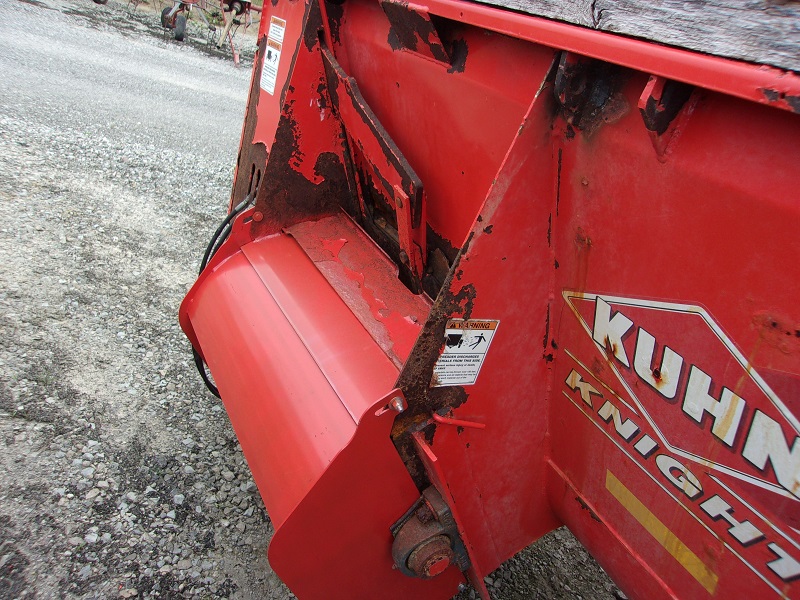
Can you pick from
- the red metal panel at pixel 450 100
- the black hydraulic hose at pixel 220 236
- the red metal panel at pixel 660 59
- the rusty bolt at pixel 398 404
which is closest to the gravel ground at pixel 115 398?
the black hydraulic hose at pixel 220 236

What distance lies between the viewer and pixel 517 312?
1329 mm

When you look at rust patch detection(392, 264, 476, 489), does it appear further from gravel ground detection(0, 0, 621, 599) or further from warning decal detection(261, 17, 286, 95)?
warning decal detection(261, 17, 286, 95)

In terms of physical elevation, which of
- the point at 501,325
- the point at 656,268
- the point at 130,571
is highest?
the point at 656,268

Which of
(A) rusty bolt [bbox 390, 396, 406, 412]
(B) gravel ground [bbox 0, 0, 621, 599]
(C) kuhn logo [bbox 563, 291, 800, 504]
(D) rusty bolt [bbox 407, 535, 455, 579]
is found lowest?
A: (B) gravel ground [bbox 0, 0, 621, 599]

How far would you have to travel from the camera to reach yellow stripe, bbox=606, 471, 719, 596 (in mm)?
1157

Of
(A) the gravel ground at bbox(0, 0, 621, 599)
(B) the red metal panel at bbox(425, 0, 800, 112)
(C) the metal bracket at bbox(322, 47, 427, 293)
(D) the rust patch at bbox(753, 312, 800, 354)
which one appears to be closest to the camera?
(B) the red metal panel at bbox(425, 0, 800, 112)

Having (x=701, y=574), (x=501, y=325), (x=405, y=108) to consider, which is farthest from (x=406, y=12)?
(x=701, y=574)

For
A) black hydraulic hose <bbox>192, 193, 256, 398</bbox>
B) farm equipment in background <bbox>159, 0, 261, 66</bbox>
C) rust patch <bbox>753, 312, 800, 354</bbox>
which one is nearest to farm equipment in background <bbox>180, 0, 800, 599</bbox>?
rust patch <bbox>753, 312, 800, 354</bbox>

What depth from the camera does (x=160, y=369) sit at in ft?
9.33

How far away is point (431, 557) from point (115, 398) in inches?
73.0

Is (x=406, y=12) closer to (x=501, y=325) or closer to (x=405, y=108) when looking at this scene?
(x=405, y=108)

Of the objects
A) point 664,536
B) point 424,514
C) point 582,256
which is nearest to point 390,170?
point 582,256

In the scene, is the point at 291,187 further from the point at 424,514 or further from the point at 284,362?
the point at 424,514

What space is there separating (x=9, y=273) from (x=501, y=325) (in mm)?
3176
